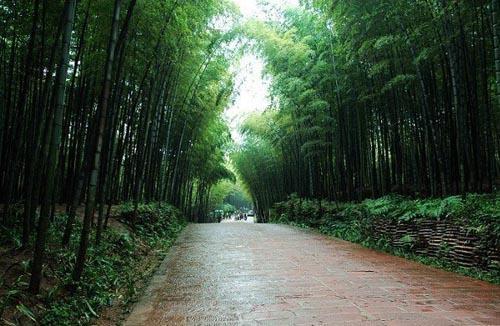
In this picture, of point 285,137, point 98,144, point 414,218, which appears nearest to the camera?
point 98,144

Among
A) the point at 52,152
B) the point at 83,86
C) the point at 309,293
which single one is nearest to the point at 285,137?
the point at 83,86

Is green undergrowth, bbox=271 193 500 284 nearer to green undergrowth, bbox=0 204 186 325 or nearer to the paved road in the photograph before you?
the paved road

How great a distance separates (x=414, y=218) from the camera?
520 cm

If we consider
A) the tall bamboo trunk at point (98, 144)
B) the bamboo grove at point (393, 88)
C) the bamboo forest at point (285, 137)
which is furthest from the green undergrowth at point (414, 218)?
the tall bamboo trunk at point (98, 144)

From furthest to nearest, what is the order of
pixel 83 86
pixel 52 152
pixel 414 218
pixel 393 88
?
pixel 393 88
pixel 83 86
pixel 414 218
pixel 52 152

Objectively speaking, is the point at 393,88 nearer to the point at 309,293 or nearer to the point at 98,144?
the point at 309,293

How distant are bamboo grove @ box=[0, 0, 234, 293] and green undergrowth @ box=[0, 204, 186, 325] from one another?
14 cm

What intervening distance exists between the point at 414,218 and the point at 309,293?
9.17 feet

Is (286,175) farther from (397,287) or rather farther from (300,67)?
(397,287)

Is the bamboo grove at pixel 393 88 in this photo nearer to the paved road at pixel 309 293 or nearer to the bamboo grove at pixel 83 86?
the bamboo grove at pixel 83 86

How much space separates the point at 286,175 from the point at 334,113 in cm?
679

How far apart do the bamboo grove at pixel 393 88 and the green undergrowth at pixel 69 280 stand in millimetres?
4272

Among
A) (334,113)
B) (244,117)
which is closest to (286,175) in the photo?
(244,117)

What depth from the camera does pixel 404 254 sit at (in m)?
5.16
